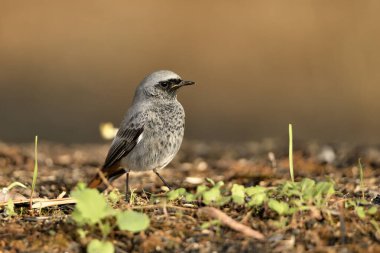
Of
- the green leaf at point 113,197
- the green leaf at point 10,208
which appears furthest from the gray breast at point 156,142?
the green leaf at point 10,208

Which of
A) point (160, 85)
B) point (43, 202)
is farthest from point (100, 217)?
point (160, 85)

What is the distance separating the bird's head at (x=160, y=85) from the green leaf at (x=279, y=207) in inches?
99.2

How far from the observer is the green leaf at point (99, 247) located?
4.34 metres

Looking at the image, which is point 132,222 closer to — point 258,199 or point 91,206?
point 91,206

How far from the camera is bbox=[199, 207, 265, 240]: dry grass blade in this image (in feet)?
15.0

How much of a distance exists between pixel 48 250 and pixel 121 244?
0.41 meters

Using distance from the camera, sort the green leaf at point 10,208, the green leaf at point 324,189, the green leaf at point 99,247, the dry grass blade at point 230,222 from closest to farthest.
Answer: the green leaf at point 99,247 < the dry grass blade at point 230,222 < the green leaf at point 324,189 < the green leaf at point 10,208

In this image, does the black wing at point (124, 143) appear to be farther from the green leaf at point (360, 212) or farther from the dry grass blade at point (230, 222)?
the green leaf at point (360, 212)

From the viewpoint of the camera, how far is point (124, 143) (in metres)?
6.79

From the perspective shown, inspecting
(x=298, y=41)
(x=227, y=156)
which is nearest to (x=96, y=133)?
(x=227, y=156)

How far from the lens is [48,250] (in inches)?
180

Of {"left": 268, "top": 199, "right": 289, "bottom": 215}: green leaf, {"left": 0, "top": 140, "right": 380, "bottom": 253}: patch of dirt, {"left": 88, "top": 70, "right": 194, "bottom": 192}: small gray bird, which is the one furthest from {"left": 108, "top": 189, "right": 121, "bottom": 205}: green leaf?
{"left": 88, "top": 70, "right": 194, "bottom": 192}: small gray bird

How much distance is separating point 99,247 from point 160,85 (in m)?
2.94

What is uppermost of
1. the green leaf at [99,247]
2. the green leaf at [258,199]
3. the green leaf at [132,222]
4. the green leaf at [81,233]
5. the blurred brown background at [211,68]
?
the blurred brown background at [211,68]
